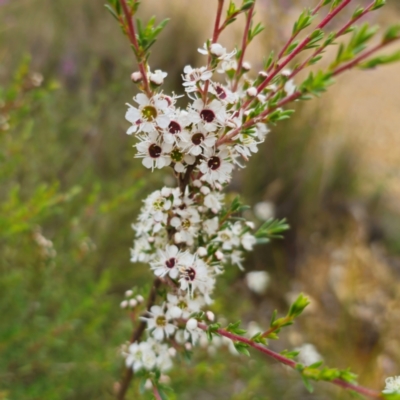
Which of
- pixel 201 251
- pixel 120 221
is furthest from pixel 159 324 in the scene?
pixel 120 221

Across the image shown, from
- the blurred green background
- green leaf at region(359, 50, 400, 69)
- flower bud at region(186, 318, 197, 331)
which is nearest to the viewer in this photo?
green leaf at region(359, 50, 400, 69)

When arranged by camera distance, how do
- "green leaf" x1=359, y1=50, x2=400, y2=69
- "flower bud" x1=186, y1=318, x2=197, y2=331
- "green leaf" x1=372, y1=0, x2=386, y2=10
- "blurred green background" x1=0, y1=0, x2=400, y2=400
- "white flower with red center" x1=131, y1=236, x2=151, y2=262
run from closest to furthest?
"green leaf" x1=359, y1=50, x2=400, y2=69
"green leaf" x1=372, y1=0, x2=386, y2=10
"flower bud" x1=186, y1=318, x2=197, y2=331
"white flower with red center" x1=131, y1=236, x2=151, y2=262
"blurred green background" x1=0, y1=0, x2=400, y2=400

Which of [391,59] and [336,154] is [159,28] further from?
[336,154]

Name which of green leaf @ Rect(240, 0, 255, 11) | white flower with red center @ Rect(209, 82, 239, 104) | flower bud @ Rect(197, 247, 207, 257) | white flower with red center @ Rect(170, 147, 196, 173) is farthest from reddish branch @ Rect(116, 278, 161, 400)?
green leaf @ Rect(240, 0, 255, 11)

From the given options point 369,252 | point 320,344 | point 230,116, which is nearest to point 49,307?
point 320,344

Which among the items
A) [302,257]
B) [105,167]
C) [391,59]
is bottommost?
[391,59]

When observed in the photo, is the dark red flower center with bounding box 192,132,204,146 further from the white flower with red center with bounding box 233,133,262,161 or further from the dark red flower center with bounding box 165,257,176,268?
the dark red flower center with bounding box 165,257,176,268
